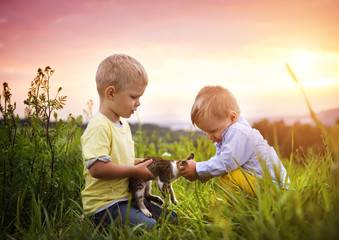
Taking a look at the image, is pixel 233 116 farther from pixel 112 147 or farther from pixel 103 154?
pixel 103 154

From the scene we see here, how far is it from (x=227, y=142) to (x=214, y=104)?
0.47m

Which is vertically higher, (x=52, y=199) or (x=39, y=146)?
(x=39, y=146)

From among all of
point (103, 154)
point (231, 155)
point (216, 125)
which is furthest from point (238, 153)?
point (103, 154)

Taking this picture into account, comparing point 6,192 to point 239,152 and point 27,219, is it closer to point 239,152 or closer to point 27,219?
point 27,219

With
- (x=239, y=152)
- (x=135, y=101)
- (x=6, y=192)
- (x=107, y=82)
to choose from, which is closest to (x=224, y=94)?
(x=239, y=152)

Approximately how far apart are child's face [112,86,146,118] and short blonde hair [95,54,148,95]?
2.1 inches

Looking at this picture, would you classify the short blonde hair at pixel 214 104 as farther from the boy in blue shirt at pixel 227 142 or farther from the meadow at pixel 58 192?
the meadow at pixel 58 192

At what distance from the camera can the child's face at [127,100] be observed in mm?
2871

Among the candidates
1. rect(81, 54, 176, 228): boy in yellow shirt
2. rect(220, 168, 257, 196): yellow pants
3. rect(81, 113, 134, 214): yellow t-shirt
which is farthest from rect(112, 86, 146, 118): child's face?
rect(220, 168, 257, 196): yellow pants

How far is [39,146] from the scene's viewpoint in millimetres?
3119

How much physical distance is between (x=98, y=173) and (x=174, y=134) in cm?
622

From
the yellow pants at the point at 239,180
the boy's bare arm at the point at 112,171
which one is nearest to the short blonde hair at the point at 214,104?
the yellow pants at the point at 239,180

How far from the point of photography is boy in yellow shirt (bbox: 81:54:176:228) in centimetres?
263

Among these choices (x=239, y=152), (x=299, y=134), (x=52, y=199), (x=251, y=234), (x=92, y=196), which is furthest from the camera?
(x=299, y=134)
